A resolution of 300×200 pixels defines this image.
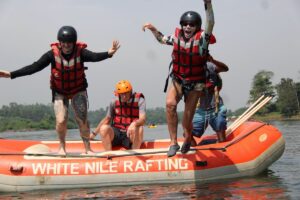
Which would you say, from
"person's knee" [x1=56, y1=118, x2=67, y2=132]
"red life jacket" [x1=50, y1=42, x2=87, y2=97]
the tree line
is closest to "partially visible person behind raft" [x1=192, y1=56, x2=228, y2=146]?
"red life jacket" [x1=50, y1=42, x2=87, y2=97]

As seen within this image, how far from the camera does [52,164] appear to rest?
7.07m

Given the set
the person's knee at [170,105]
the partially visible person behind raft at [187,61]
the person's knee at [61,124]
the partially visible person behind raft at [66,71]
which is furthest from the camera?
the person's knee at [61,124]

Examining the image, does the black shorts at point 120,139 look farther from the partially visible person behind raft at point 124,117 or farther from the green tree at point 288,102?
the green tree at point 288,102

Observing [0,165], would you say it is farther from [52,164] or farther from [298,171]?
[298,171]

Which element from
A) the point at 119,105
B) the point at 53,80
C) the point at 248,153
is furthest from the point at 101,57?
the point at 248,153

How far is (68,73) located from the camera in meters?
6.86

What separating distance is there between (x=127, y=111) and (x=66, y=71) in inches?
66.4

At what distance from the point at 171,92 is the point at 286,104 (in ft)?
203

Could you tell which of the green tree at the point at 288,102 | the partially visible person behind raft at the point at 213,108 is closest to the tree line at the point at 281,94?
the green tree at the point at 288,102

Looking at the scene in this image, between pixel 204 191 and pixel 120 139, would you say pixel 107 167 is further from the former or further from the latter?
pixel 204 191

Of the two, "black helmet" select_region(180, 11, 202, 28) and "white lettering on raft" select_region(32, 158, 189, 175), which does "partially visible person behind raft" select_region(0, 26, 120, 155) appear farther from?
"black helmet" select_region(180, 11, 202, 28)

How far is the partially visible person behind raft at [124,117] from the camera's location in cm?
791

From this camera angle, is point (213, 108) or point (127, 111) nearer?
point (213, 108)

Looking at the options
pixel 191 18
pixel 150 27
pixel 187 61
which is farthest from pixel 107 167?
pixel 191 18
